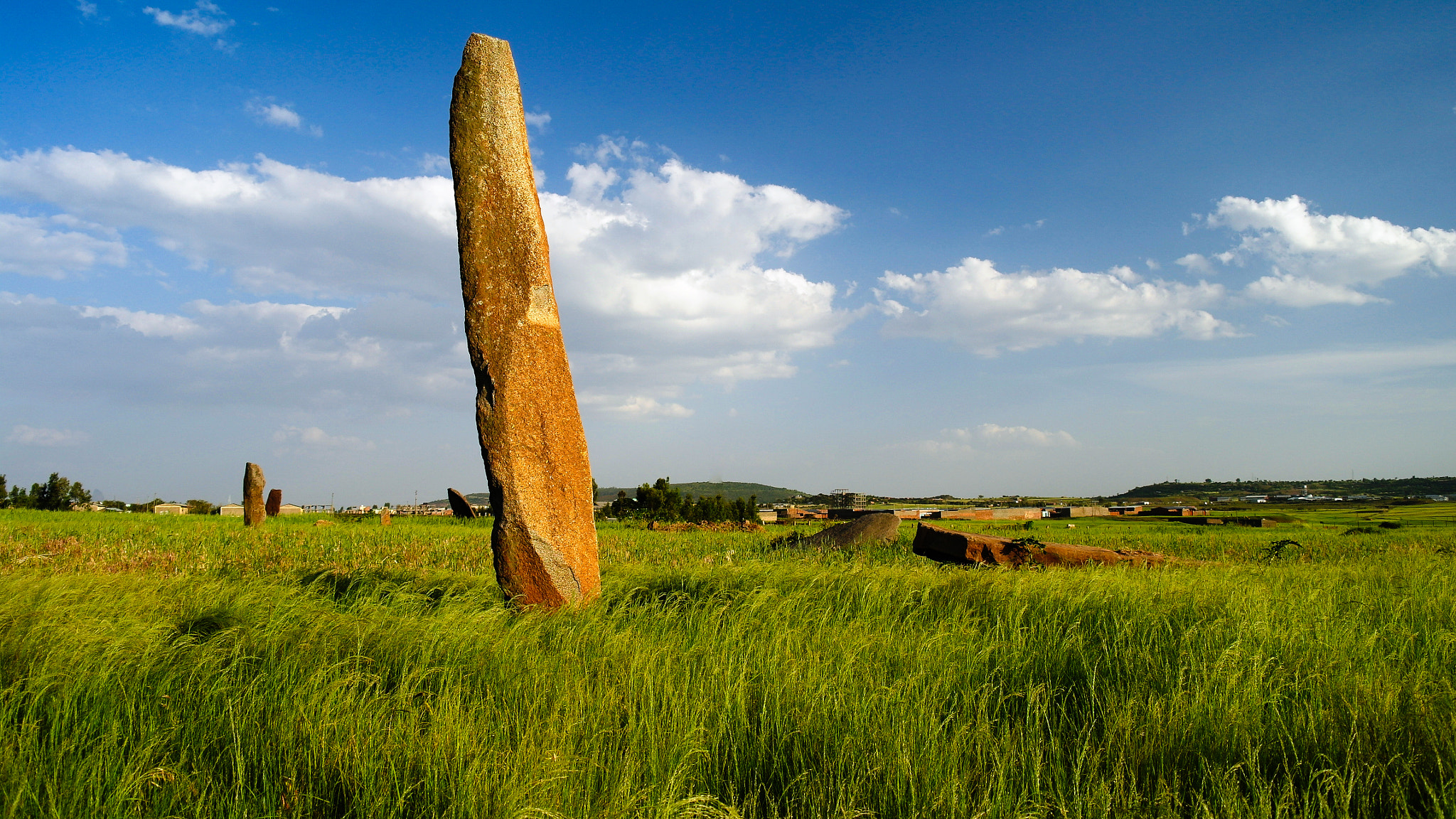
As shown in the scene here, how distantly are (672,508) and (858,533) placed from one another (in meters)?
20.6

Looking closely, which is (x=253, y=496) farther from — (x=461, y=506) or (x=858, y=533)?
(x=858, y=533)

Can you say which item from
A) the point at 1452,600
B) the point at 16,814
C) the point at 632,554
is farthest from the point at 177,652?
the point at 1452,600

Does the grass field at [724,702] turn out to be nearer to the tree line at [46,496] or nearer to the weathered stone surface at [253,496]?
the weathered stone surface at [253,496]

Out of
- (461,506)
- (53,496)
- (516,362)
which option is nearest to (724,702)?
(516,362)

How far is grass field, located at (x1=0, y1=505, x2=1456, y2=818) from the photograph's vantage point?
8.82ft

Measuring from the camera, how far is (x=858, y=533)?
48.3ft

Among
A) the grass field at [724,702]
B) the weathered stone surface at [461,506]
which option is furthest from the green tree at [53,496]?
the grass field at [724,702]

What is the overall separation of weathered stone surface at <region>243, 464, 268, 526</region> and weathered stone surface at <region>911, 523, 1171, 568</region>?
18.7 m

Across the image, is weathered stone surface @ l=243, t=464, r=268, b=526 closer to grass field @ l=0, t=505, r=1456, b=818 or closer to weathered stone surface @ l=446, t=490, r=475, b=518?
weathered stone surface @ l=446, t=490, r=475, b=518

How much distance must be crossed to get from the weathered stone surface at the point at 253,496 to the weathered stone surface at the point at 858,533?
1593 centimetres

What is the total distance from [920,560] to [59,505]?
161 ft

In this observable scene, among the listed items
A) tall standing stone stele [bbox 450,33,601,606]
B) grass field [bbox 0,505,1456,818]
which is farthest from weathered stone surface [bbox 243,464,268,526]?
tall standing stone stele [bbox 450,33,601,606]

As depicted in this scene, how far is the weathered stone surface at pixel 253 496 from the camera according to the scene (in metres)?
19.9

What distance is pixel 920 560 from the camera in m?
10.8
